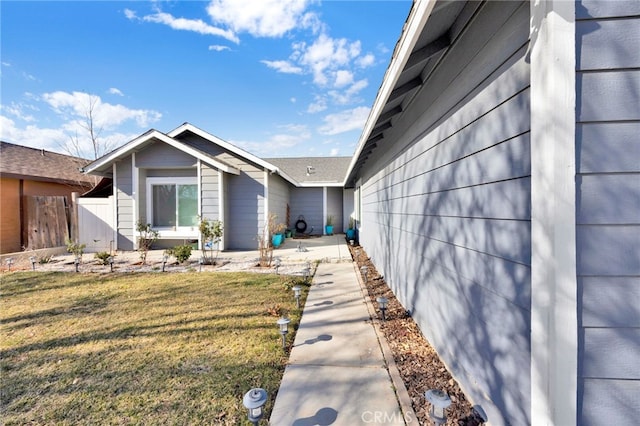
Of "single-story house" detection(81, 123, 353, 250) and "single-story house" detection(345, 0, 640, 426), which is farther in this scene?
"single-story house" detection(81, 123, 353, 250)

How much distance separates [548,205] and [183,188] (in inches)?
411

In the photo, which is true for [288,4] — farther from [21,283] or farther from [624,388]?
[21,283]

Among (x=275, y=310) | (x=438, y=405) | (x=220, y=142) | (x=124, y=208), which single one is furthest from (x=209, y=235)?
(x=438, y=405)

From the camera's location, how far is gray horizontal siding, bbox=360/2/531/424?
1.47m

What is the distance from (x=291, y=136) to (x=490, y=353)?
23.2 metres

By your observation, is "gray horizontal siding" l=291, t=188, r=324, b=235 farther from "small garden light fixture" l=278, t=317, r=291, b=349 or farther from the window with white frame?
"small garden light fixture" l=278, t=317, r=291, b=349

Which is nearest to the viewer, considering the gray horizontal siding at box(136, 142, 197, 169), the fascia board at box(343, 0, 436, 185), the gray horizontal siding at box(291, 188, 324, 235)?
the fascia board at box(343, 0, 436, 185)

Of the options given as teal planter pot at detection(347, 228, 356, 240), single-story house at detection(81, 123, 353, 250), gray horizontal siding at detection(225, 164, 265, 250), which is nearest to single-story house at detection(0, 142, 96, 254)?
single-story house at detection(81, 123, 353, 250)

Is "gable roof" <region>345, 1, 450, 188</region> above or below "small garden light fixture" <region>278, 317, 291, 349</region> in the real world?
above

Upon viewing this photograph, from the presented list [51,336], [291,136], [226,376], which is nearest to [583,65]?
[226,376]

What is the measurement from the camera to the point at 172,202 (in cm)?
977

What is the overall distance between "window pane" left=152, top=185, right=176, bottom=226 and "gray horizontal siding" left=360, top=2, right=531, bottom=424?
9265 millimetres

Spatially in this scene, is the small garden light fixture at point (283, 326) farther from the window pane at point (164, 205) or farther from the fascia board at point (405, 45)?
the window pane at point (164, 205)

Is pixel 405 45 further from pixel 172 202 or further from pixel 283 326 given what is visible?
pixel 172 202
